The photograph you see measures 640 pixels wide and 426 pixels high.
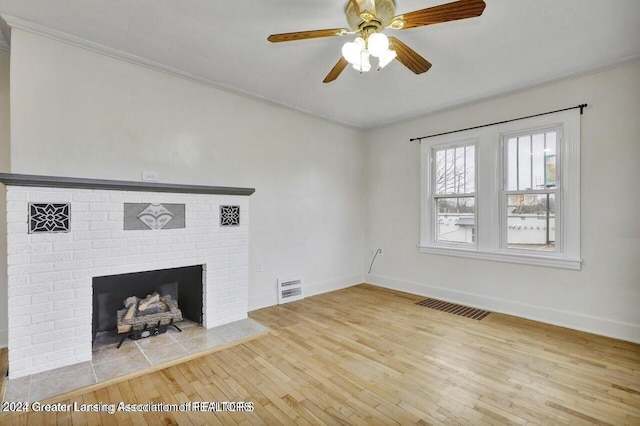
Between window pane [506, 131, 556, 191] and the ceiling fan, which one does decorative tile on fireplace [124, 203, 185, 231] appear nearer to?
the ceiling fan

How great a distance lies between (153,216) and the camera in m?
2.79

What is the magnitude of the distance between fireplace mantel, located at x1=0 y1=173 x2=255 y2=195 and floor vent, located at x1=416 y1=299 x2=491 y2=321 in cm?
275

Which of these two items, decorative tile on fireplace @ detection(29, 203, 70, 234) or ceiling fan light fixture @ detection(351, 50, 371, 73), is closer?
ceiling fan light fixture @ detection(351, 50, 371, 73)

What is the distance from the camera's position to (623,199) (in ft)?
9.57

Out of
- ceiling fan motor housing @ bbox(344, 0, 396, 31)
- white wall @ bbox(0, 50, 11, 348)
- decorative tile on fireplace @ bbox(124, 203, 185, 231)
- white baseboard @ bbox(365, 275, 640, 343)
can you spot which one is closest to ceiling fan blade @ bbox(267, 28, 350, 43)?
ceiling fan motor housing @ bbox(344, 0, 396, 31)

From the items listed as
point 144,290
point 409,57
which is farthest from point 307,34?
point 144,290

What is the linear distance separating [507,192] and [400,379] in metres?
2.64

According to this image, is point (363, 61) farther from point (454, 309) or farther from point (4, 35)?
point (454, 309)

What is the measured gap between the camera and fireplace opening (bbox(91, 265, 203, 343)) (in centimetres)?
279

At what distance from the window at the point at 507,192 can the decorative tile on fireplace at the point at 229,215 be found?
102 inches

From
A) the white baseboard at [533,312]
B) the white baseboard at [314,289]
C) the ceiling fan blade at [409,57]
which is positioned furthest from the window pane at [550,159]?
the white baseboard at [314,289]

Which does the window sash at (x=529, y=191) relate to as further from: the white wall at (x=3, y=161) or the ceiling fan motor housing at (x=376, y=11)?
the white wall at (x=3, y=161)

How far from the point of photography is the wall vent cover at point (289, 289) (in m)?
4.02

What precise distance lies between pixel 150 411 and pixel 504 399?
222 cm
